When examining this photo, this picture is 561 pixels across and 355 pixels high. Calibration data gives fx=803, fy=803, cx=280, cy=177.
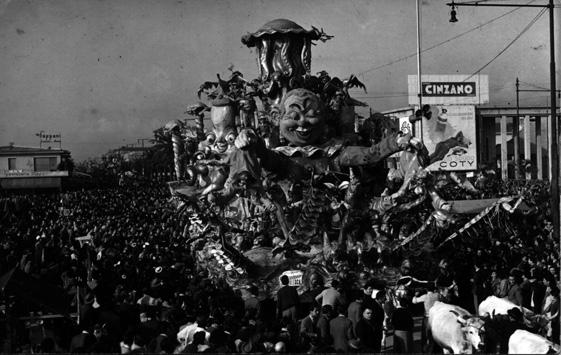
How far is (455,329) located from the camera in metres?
11.6

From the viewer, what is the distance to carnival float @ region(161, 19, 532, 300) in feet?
64.6

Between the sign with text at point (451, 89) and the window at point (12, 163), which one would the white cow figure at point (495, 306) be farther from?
the window at point (12, 163)

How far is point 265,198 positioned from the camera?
2398cm

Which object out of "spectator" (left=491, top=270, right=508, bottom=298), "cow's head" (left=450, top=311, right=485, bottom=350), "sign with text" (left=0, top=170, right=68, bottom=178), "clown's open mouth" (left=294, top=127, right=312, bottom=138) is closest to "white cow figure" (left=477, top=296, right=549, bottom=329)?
"cow's head" (left=450, top=311, right=485, bottom=350)

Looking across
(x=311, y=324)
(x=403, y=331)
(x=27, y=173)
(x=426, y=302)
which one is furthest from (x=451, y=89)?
(x=311, y=324)

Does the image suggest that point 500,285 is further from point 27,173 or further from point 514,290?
point 27,173

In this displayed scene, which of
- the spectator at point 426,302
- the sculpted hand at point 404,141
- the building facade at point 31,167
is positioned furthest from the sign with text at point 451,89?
the spectator at point 426,302

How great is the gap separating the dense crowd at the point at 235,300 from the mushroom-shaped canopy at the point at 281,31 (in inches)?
390

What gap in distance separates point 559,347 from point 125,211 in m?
34.7

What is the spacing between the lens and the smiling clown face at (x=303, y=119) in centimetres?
2636

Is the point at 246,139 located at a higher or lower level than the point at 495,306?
higher

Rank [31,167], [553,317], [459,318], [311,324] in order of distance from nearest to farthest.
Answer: [459,318] < [311,324] < [553,317] < [31,167]

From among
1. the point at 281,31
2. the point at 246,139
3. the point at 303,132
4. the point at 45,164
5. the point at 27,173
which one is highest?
the point at 281,31

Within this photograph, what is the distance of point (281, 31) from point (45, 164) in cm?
5842
